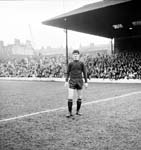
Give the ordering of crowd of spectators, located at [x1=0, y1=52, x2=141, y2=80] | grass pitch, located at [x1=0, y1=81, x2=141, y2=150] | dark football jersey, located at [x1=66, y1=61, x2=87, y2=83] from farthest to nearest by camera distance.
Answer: crowd of spectators, located at [x1=0, y1=52, x2=141, y2=80] → dark football jersey, located at [x1=66, y1=61, x2=87, y2=83] → grass pitch, located at [x1=0, y1=81, x2=141, y2=150]

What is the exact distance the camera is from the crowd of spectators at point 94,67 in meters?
21.8

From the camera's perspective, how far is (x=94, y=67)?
23891 mm

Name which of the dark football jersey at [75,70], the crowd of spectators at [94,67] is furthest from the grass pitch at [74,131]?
the crowd of spectators at [94,67]

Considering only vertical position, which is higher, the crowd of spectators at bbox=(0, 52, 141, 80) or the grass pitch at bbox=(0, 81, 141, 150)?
the crowd of spectators at bbox=(0, 52, 141, 80)

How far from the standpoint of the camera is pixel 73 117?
6488mm

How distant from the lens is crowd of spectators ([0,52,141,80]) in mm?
21750

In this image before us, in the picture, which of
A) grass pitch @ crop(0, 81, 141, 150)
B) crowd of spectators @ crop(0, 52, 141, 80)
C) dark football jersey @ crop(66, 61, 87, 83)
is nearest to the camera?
grass pitch @ crop(0, 81, 141, 150)

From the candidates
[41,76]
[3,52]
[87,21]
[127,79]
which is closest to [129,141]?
[127,79]

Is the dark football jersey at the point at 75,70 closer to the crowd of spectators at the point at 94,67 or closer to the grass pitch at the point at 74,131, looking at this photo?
the grass pitch at the point at 74,131

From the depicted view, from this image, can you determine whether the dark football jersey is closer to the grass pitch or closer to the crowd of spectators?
the grass pitch

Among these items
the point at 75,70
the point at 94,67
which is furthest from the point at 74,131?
the point at 94,67

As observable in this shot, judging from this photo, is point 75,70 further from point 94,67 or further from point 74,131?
point 94,67

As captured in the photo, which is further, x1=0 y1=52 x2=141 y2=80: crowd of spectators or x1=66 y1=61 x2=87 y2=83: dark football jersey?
x1=0 y1=52 x2=141 y2=80: crowd of spectators

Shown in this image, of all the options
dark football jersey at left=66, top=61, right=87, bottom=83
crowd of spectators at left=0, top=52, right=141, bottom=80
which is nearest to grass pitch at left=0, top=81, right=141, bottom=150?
dark football jersey at left=66, top=61, right=87, bottom=83
